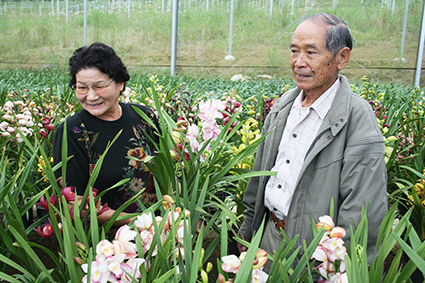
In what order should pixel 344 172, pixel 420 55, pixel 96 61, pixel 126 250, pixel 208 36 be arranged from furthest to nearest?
pixel 208 36 → pixel 420 55 → pixel 96 61 → pixel 344 172 → pixel 126 250

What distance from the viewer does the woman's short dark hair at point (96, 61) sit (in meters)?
1.48

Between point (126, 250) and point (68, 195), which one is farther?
point (68, 195)

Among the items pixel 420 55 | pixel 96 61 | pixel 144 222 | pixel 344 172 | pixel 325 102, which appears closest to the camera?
pixel 144 222

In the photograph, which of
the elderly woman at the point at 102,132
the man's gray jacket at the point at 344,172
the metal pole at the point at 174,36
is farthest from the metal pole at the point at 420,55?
the elderly woman at the point at 102,132

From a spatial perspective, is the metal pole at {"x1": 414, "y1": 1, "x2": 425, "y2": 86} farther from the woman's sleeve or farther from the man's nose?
A: the woman's sleeve

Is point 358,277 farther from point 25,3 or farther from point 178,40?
point 25,3

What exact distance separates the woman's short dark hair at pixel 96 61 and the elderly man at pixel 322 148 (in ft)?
2.22

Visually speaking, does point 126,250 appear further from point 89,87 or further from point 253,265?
point 89,87

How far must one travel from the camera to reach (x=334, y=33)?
1.30m

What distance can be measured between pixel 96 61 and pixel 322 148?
90 centimetres

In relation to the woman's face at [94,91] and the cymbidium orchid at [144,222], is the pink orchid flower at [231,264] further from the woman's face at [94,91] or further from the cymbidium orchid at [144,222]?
the woman's face at [94,91]

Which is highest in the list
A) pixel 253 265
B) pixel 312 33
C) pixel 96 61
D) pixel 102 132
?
pixel 312 33

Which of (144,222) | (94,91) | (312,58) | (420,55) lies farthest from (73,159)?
(420,55)

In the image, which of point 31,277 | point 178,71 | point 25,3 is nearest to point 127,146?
point 31,277
